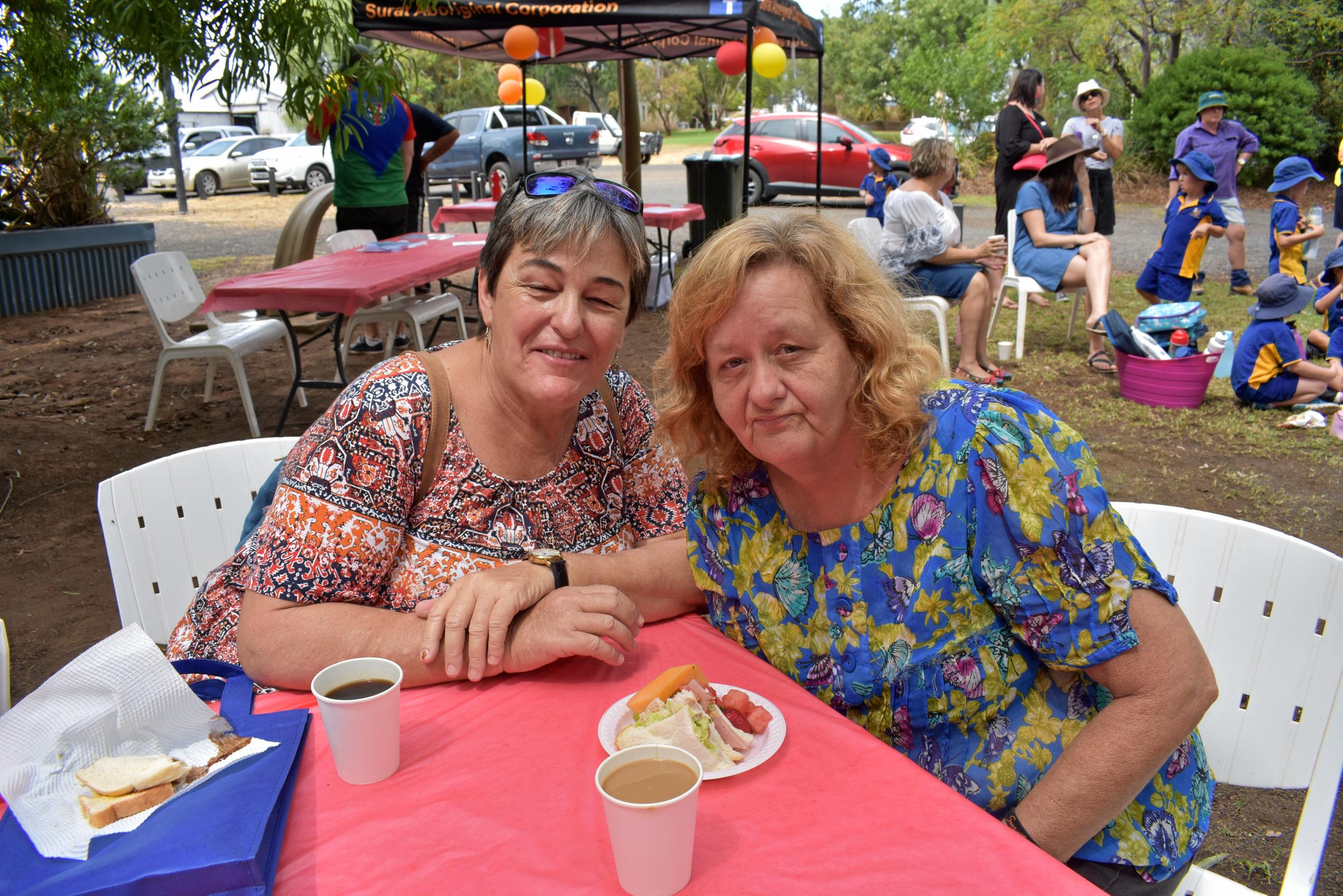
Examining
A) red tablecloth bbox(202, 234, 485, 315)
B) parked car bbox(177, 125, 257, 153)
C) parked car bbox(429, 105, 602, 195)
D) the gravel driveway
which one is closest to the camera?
red tablecloth bbox(202, 234, 485, 315)

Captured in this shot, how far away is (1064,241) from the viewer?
24.2 ft

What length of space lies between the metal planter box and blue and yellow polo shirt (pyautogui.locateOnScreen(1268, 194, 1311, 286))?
11227 millimetres

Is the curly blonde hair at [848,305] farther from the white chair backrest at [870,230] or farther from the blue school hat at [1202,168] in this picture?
the blue school hat at [1202,168]

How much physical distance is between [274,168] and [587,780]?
985 inches

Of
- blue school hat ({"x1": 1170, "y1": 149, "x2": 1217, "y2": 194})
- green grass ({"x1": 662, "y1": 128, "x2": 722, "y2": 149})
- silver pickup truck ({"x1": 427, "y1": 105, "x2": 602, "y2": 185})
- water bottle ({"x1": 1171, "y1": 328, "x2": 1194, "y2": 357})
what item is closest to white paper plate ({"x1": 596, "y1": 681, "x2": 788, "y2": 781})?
water bottle ({"x1": 1171, "y1": 328, "x2": 1194, "y2": 357})

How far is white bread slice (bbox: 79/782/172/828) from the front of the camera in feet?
3.60

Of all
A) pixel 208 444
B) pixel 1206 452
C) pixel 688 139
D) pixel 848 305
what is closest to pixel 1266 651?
pixel 848 305

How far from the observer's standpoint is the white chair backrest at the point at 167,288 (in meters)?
5.52

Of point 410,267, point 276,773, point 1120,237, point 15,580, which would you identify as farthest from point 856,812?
point 1120,237

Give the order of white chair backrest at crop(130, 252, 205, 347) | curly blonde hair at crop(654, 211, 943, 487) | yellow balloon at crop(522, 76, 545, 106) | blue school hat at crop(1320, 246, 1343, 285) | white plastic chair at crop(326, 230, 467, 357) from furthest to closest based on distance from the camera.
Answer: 1. yellow balloon at crop(522, 76, 545, 106)
2. blue school hat at crop(1320, 246, 1343, 285)
3. white plastic chair at crop(326, 230, 467, 357)
4. white chair backrest at crop(130, 252, 205, 347)
5. curly blonde hair at crop(654, 211, 943, 487)

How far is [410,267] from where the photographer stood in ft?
19.3

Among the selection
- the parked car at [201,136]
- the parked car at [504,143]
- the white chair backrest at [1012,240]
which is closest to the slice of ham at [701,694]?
the white chair backrest at [1012,240]

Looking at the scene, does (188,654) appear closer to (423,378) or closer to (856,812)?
(423,378)

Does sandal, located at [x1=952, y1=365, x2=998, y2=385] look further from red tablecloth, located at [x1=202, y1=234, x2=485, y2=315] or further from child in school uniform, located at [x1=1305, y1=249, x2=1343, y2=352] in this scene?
red tablecloth, located at [x1=202, y1=234, x2=485, y2=315]
